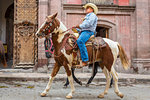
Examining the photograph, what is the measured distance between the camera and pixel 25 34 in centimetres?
1140

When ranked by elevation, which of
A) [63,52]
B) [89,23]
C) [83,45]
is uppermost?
[89,23]

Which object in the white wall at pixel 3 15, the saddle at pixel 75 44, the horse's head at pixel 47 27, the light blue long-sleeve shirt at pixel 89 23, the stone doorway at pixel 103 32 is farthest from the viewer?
the white wall at pixel 3 15

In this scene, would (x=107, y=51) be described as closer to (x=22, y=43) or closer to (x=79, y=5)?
(x=79, y=5)

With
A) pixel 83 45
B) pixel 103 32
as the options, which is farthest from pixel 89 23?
pixel 103 32

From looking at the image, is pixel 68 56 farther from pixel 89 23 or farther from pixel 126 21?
pixel 126 21

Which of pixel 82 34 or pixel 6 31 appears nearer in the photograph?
pixel 82 34

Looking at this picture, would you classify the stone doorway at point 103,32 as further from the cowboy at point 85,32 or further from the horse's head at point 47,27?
the horse's head at point 47,27

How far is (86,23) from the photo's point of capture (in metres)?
4.80

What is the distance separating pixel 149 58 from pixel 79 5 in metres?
5.64

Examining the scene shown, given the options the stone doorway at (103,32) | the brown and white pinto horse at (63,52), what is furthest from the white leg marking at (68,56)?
the stone doorway at (103,32)

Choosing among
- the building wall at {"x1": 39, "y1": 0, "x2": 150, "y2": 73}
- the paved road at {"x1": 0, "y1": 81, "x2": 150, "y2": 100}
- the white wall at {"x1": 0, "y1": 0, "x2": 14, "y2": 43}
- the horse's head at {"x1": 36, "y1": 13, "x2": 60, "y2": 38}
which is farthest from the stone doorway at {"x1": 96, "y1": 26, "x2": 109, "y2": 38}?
the white wall at {"x1": 0, "y1": 0, "x2": 14, "y2": 43}

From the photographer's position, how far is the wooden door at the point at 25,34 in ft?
37.0

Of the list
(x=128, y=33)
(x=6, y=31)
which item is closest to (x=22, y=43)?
(x=6, y=31)

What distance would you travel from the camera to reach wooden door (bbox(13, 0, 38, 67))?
37.0 ft
